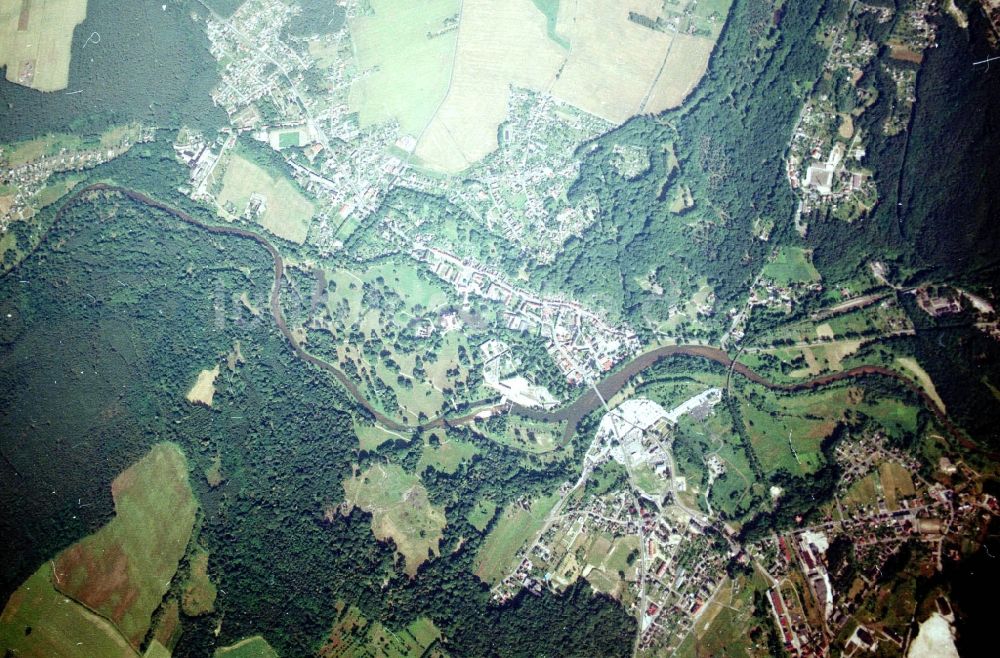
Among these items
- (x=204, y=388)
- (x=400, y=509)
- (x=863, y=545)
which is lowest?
(x=204, y=388)

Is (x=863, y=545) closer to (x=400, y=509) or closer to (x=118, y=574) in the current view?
(x=400, y=509)

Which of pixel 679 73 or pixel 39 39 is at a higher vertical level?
pixel 679 73

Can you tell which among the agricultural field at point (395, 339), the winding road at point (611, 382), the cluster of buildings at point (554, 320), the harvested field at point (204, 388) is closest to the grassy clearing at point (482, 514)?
the winding road at point (611, 382)

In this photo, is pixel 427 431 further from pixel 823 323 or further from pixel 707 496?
pixel 823 323

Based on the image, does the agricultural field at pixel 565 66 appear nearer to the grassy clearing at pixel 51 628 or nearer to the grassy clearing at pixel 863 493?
the grassy clearing at pixel 863 493

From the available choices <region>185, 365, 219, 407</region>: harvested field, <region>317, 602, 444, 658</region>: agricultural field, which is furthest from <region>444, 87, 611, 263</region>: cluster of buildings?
<region>317, 602, 444, 658</region>: agricultural field

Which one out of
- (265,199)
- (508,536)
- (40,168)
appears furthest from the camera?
(40,168)

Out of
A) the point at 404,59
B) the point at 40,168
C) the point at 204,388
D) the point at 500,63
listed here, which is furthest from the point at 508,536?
the point at 40,168
